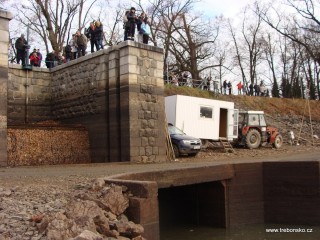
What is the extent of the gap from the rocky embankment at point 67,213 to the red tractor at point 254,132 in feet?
61.0

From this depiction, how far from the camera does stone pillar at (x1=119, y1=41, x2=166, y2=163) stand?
17078 millimetres

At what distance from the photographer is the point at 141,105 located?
57.2 feet

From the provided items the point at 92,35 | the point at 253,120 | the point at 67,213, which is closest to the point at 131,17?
the point at 92,35

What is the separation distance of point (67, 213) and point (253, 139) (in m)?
21.3

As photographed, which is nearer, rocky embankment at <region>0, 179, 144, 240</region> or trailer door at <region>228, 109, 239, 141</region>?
rocky embankment at <region>0, 179, 144, 240</region>

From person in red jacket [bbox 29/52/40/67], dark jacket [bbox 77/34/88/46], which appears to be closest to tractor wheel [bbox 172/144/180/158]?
dark jacket [bbox 77/34/88/46]

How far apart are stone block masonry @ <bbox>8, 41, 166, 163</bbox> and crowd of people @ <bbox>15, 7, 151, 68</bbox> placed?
98cm

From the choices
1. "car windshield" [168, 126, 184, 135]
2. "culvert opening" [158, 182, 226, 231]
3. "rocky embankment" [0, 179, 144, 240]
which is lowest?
"culvert opening" [158, 182, 226, 231]

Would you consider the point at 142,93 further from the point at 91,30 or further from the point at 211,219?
the point at 211,219

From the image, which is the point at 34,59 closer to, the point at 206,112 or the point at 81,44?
the point at 81,44

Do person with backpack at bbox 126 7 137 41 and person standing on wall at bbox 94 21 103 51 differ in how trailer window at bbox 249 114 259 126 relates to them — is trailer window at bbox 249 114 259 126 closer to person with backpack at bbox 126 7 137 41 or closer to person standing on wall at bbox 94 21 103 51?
person with backpack at bbox 126 7 137 41

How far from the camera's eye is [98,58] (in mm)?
18844

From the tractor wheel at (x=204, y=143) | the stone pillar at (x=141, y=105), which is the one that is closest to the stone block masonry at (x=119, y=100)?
the stone pillar at (x=141, y=105)

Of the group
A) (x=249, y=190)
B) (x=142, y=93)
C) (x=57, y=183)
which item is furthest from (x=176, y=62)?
(x=57, y=183)
